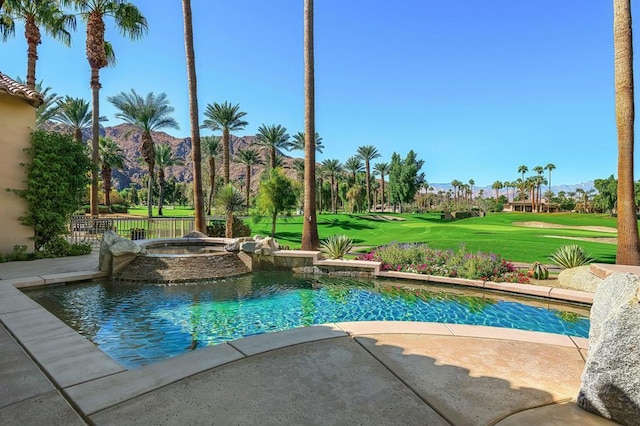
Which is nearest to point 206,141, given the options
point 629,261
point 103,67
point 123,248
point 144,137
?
point 144,137

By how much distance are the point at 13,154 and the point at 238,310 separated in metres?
9.82

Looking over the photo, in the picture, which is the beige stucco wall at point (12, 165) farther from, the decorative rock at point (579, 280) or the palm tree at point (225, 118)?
the palm tree at point (225, 118)

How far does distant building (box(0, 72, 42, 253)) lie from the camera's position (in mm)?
10117

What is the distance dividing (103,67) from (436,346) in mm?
24452

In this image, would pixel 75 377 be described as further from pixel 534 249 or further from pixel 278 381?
pixel 534 249

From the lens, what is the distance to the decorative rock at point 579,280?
7186mm

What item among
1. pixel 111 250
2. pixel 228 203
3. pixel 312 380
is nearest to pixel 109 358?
pixel 312 380

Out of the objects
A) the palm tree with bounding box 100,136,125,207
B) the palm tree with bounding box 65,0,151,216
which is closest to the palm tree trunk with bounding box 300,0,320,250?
the palm tree with bounding box 65,0,151,216

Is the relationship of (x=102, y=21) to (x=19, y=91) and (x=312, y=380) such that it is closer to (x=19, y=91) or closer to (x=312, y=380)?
(x=19, y=91)

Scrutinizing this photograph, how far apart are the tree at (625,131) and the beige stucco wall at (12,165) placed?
17626mm

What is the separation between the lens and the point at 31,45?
17703 mm

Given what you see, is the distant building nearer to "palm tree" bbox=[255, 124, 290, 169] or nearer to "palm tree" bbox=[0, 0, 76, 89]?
"palm tree" bbox=[0, 0, 76, 89]

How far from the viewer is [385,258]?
10.1 meters

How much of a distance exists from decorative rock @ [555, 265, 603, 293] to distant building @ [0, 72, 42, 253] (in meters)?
15.9
